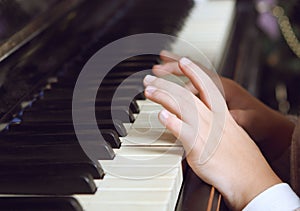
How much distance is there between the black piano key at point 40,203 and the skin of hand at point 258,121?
54cm

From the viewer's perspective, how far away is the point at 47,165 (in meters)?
0.80

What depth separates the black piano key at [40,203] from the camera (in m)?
0.70

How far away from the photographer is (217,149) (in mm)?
914

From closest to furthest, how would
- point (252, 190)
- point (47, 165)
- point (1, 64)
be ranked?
point (47, 165) < point (252, 190) < point (1, 64)

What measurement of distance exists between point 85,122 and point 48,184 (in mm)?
216

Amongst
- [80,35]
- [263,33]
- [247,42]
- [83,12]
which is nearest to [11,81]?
[80,35]

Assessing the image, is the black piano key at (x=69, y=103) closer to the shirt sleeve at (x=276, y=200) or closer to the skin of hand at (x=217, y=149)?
the skin of hand at (x=217, y=149)

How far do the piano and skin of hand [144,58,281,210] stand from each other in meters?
0.02

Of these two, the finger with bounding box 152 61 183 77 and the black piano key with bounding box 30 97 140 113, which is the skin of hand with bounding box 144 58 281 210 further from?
the finger with bounding box 152 61 183 77

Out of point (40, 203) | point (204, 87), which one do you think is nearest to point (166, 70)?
point (204, 87)

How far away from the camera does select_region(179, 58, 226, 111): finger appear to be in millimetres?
1004

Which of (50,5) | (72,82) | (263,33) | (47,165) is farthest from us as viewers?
(263,33)

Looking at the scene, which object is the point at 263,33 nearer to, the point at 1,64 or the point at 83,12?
the point at 83,12

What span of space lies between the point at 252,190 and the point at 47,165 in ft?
1.10
